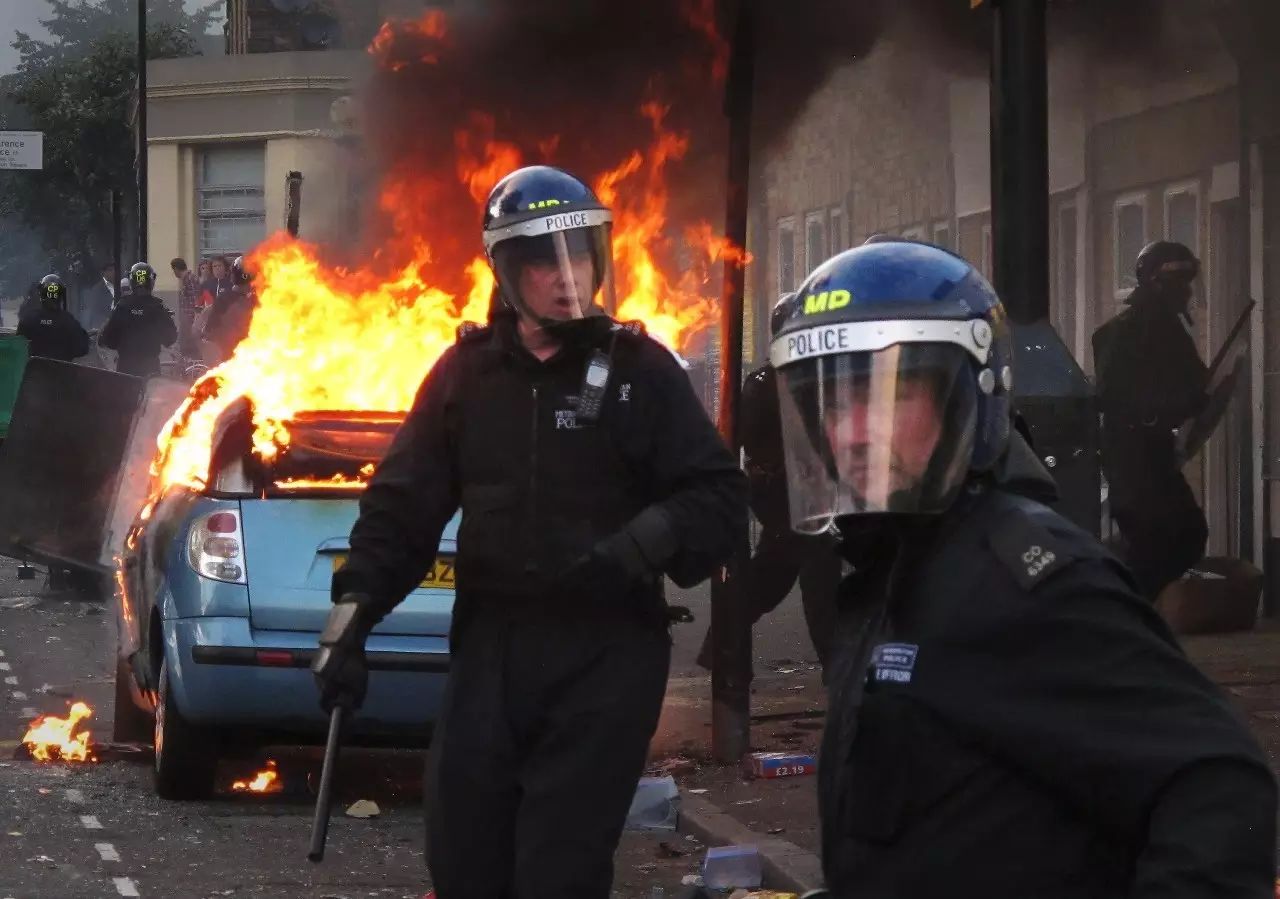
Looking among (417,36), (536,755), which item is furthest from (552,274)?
(417,36)

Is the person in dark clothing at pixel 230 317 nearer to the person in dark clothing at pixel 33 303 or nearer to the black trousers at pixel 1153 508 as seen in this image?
the person in dark clothing at pixel 33 303

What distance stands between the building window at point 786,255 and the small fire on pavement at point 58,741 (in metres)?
14.4

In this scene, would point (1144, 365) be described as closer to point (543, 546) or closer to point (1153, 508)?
point (1153, 508)

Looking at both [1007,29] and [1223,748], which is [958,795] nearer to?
[1223,748]

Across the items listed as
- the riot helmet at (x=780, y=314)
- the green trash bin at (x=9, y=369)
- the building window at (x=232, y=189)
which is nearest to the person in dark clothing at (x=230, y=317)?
the green trash bin at (x=9, y=369)

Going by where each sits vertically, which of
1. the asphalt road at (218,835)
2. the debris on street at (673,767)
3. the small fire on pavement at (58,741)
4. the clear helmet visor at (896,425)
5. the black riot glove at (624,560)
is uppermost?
the clear helmet visor at (896,425)

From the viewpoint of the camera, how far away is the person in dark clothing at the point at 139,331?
22.2m

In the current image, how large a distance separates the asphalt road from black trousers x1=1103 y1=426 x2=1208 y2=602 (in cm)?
218

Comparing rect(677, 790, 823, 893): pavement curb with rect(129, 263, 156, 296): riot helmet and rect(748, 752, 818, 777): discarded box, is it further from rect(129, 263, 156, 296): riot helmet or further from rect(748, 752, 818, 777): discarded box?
rect(129, 263, 156, 296): riot helmet

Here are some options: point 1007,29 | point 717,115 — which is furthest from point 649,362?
point 717,115

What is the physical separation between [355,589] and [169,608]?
3.74 m

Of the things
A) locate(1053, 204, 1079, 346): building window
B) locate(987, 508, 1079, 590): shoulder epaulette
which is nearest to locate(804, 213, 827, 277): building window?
locate(1053, 204, 1079, 346): building window

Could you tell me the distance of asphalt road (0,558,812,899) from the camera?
7.17 m

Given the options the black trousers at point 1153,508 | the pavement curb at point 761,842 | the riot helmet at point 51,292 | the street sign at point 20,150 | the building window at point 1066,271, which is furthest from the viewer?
the street sign at point 20,150
